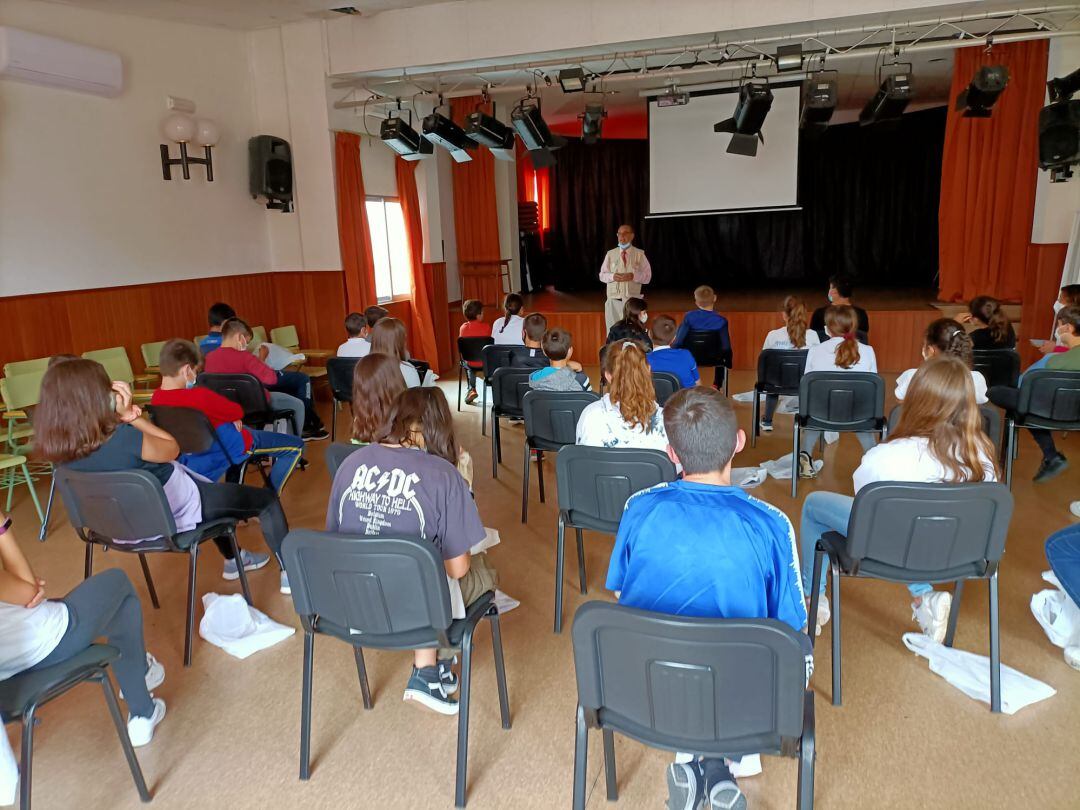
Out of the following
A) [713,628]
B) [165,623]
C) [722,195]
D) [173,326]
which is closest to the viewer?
[713,628]

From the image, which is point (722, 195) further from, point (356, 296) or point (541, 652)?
point (541, 652)

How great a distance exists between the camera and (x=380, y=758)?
229 centimetres

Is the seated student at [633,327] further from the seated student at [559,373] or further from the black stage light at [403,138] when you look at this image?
the black stage light at [403,138]

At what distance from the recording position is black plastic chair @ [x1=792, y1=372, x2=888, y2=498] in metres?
4.04

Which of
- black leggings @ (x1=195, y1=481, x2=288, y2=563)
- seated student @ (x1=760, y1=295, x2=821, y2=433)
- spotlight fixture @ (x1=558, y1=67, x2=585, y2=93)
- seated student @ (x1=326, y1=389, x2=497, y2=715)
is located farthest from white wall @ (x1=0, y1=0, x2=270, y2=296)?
seated student @ (x1=760, y1=295, x2=821, y2=433)

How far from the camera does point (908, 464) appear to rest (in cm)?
246

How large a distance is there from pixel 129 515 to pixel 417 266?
6444mm

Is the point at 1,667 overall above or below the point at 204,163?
below

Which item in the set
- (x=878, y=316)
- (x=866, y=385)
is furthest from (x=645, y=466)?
(x=878, y=316)

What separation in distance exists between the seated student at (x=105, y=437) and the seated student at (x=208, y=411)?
48 centimetres

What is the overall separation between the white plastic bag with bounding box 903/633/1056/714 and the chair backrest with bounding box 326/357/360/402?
3929 mm

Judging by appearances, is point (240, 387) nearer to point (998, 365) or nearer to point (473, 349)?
point (473, 349)

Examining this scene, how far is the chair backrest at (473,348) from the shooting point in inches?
258

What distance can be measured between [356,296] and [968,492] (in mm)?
6628
